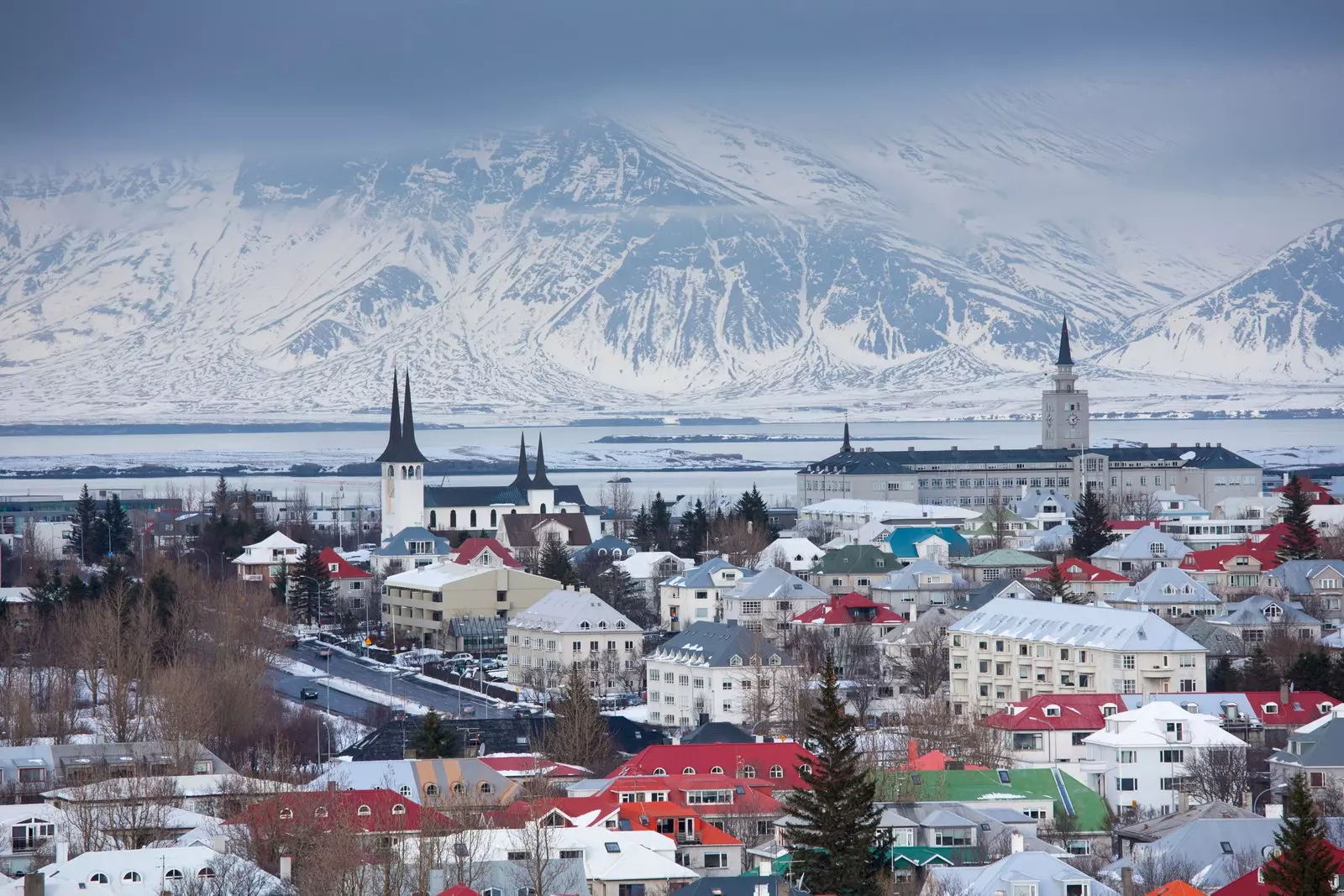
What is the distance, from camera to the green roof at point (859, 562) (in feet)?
316

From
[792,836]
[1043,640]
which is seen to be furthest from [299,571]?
[792,836]

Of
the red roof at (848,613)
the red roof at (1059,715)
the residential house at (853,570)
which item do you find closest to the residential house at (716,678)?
the red roof at (1059,715)

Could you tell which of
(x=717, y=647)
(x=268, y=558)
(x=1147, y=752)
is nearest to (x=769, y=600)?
(x=717, y=647)

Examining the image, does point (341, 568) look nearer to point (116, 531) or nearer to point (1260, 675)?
point (116, 531)

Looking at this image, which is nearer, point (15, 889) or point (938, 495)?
point (15, 889)

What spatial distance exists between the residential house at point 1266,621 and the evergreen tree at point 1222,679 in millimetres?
7462

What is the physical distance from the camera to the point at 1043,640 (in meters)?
71.1

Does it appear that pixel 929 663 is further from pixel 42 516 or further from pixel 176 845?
pixel 42 516

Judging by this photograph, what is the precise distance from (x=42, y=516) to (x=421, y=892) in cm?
12140

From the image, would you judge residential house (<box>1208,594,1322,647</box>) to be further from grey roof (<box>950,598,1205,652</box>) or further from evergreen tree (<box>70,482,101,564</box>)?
evergreen tree (<box>70,482,101,564</box>)

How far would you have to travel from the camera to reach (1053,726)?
59.3 m

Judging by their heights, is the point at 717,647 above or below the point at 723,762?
above

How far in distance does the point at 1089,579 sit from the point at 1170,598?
23.8 feet

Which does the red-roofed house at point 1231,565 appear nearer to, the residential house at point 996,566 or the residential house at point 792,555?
the residential house at point 996,566
